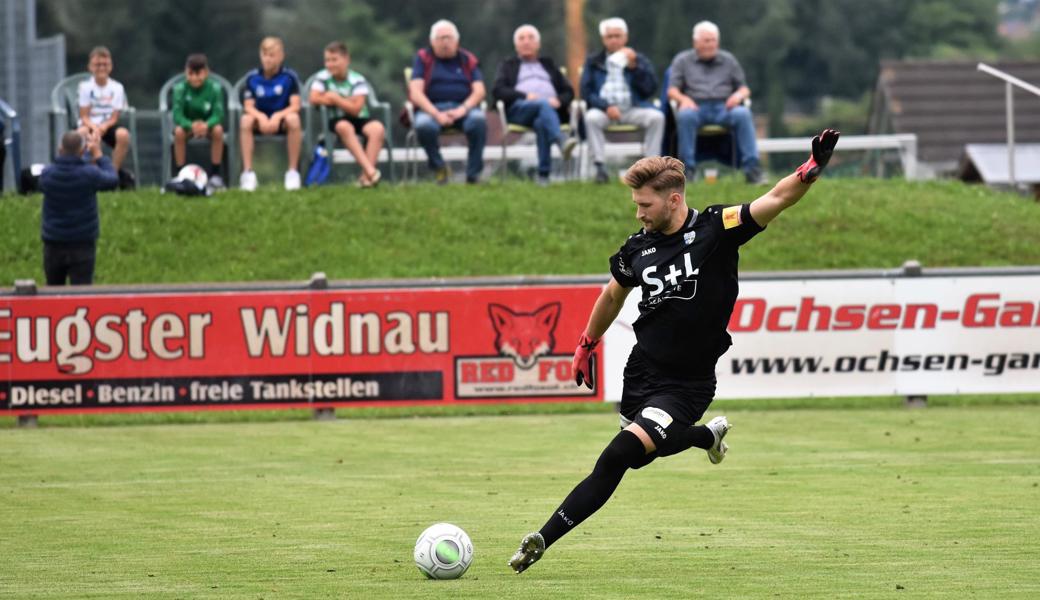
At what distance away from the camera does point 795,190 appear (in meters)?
8.09

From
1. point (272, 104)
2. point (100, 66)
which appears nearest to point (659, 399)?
point (272, 104)

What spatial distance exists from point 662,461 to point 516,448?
4.41 feet

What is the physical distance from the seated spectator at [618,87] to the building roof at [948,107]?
700 inches

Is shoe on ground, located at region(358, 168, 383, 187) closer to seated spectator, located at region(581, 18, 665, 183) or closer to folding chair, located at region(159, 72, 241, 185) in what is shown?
folding chair, located at region(159, 72, 241, 185)

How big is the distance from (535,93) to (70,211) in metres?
5.71

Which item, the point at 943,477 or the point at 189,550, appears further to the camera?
the point at 943,477

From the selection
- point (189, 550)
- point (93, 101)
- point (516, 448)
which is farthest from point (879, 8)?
point (189, 550)

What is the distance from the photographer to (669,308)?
864 centimetres

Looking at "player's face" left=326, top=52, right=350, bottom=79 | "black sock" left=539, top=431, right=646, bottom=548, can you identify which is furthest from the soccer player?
"player's face" left=326, top=52, right=350, bottom=79

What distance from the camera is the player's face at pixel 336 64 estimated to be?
20703 mm

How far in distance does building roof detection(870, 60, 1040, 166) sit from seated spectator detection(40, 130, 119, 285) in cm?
2322

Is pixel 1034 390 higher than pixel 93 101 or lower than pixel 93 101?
lower

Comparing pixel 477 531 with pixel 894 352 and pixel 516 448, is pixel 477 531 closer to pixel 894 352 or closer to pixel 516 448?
pixel 516 448

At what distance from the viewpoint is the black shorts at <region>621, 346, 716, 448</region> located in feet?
27.8
